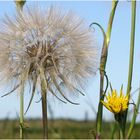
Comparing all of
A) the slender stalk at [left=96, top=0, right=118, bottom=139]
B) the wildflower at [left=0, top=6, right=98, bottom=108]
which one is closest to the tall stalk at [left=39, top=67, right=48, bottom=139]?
the wildflower at [left=0, top=6, right=98, bottom=108]

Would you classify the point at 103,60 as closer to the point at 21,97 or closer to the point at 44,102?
the point at 44,102

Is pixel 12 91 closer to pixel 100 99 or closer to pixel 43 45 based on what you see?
pixel 43 45

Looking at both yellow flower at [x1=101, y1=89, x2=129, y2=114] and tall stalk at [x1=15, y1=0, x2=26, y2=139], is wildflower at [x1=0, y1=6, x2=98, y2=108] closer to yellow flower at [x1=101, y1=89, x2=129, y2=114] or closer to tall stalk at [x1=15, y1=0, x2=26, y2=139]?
tall stalk at [x1=15, y1=0, x2=26, y2=139]

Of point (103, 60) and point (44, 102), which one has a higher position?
point (103, 60)

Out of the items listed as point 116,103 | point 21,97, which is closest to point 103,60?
point 116,103

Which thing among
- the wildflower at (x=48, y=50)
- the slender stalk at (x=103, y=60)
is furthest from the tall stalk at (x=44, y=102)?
the slender stalk at (x=103, y=60)

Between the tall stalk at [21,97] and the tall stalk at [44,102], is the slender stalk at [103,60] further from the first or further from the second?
the tall stalk at [21,97]

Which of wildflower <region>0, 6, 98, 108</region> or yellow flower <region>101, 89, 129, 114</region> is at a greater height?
wildflower <region>0, 6, 98, 108</region>
